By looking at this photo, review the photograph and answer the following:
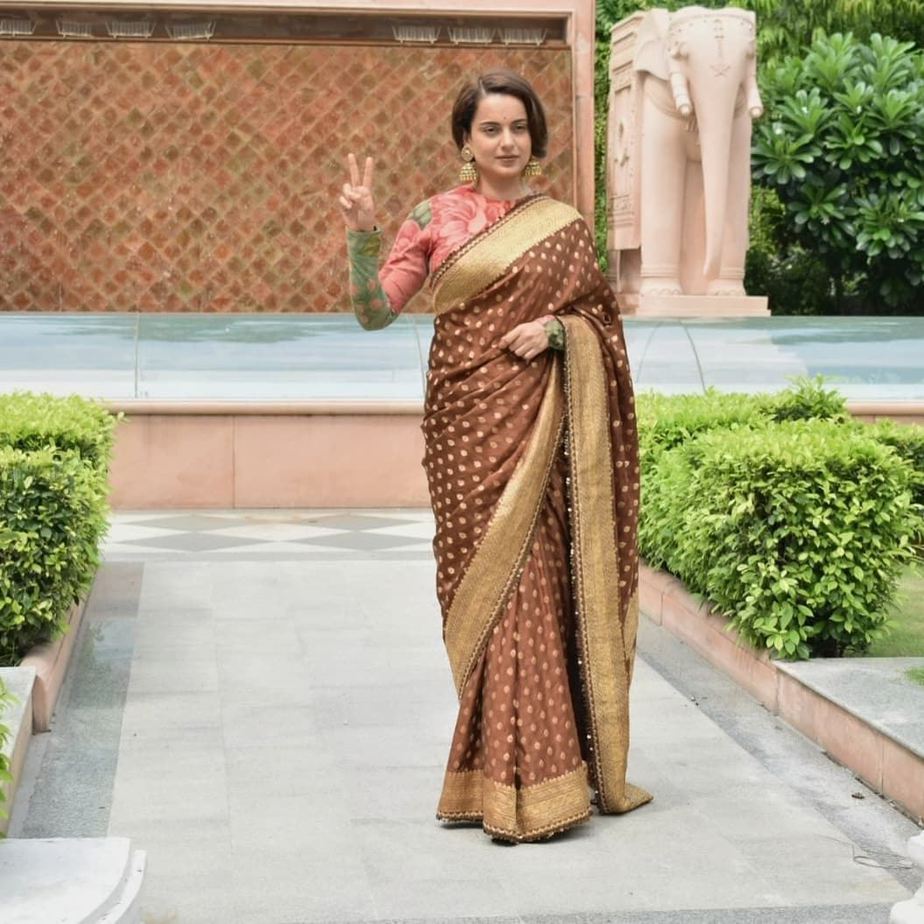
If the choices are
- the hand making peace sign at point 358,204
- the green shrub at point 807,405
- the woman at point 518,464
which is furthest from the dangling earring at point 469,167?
the green shrub at point 807,405

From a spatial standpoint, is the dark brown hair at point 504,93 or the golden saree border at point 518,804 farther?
the dark brown hair at point 504,93

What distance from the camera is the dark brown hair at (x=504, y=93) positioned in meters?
4.56

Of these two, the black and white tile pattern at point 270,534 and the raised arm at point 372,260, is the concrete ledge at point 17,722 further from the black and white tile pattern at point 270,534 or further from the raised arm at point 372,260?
the black and white tile pattern at point 270,534

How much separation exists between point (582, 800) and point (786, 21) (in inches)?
837

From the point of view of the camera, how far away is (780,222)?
20.5m

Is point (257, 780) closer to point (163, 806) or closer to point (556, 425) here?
point (163, 806)

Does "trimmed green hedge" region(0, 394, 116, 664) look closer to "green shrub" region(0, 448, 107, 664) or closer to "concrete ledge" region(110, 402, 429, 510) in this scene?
"green shrub" region(0, 448, 107, 664)

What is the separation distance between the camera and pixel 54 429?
23.3 ft

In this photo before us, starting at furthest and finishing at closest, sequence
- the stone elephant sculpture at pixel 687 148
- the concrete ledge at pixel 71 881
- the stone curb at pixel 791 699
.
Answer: the stone elephant sculpture at pixel 687 148 < the stone curb at pixel 791 699 < the concrete ledge at pixel 71 881

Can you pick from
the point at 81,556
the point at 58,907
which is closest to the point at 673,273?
the point at 81,556

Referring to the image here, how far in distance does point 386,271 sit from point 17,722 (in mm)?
1544

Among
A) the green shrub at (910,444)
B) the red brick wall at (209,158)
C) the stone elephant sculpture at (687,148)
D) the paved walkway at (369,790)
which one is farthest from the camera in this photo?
the red brick wall at (209,158)

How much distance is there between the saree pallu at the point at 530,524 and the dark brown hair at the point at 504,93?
0.17m

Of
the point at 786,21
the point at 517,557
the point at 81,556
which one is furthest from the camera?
the point at 786,21
